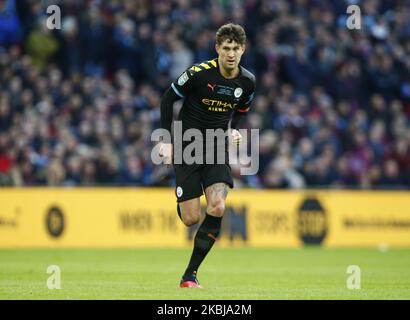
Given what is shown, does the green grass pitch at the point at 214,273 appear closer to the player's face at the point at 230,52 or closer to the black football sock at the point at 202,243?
the black football sock at the point at 202,243

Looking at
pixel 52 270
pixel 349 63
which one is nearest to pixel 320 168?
pixel 349 63

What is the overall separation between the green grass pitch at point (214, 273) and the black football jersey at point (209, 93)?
190cm

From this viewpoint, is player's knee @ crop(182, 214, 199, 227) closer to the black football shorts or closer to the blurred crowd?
the black football shorts

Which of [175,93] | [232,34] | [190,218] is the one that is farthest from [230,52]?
[190,218]

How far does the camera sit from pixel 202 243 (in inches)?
429

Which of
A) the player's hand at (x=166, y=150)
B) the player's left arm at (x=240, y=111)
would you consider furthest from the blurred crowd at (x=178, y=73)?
the player's hand at (x=166, y=150)

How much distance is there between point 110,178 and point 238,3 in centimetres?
670

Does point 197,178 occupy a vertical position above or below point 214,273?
above

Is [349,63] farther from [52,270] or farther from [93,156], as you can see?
[52,270]

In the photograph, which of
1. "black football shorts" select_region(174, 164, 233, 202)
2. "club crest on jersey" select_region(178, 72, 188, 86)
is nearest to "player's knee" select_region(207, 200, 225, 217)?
"black football shorts" select_region(174, 164, 233, 202)

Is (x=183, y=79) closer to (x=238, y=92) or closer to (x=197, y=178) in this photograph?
(x=238, y=92)

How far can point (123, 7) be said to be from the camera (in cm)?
2428

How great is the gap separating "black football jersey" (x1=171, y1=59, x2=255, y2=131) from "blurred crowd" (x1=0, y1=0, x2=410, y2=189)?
910 cm

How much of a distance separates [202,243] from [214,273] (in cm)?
289
